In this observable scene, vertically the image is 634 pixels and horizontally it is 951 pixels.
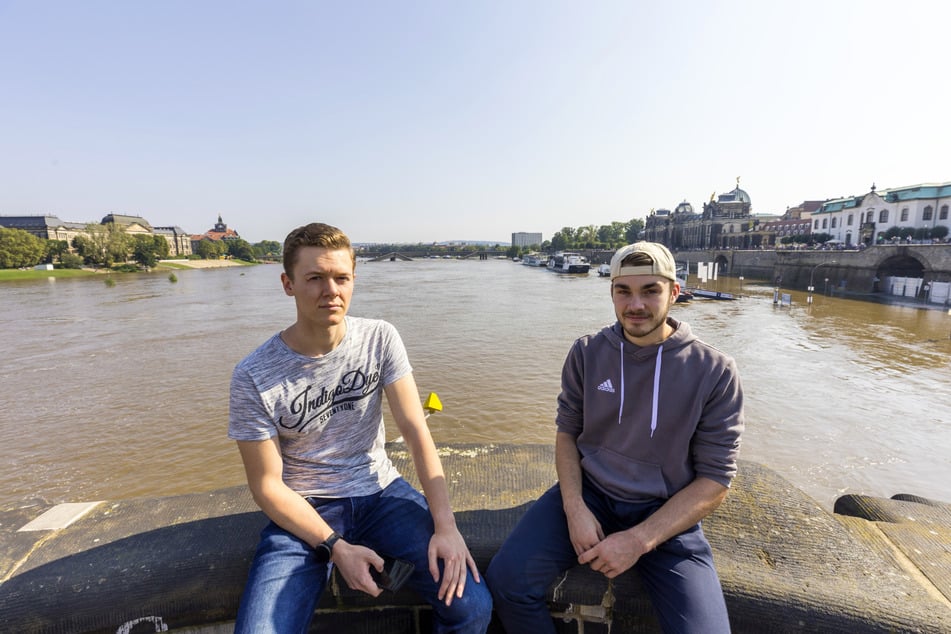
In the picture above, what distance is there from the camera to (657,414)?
1792 mm

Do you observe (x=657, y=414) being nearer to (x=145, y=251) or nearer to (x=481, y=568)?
(x=481, y=568)

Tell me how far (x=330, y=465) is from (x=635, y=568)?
4.20 ft

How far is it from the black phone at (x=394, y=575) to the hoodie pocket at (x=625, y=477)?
2.71ft

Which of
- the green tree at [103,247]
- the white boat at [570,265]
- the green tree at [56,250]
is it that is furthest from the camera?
the green tree at [56,250]

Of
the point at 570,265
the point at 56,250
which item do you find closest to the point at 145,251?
the point at 56,250

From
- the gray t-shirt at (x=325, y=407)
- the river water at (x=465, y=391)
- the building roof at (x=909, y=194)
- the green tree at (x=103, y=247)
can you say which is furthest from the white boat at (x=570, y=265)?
the green tree at (x=103, y=247)

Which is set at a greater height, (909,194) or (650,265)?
(909,194)

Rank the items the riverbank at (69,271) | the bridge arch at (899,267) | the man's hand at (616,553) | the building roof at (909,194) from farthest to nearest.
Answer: the riverbank at (69,271), the building roof at (909,194), the bridge arch at (899,267), the man's hand at (616,553)

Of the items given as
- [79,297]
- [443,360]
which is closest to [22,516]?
[443,360]

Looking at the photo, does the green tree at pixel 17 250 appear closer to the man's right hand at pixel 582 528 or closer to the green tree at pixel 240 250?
the green tree at pixel 240 250

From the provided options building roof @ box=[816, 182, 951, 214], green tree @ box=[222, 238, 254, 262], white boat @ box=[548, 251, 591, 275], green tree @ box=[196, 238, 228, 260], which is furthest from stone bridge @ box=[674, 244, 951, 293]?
green tree @ box=[222, 238, 254, 262]

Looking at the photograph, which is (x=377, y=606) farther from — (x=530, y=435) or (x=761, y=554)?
(x=530, y=435)

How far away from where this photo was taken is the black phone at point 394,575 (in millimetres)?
1561

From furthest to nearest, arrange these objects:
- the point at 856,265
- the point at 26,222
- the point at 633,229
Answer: the point at 633,229 → the point at 26,222 → the point at 856,265
